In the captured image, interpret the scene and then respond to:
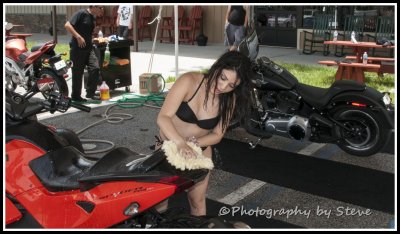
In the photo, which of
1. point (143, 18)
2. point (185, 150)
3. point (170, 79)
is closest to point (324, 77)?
point (170, 79)

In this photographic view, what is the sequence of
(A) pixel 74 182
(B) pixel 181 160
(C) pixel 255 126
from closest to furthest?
(B) pixel 181 160 → (A) pixel 74 182 → (C) pixel 255 126

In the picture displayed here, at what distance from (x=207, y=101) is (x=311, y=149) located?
322cm

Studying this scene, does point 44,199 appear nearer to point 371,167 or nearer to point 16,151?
point 16,151

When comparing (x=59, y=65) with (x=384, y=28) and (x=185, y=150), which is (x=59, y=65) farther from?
(x=384, y=28)

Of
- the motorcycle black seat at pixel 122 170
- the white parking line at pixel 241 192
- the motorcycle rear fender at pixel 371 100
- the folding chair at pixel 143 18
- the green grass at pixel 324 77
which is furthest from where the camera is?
the folding chair at pixel 143 18

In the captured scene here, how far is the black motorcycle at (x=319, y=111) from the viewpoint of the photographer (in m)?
5.30

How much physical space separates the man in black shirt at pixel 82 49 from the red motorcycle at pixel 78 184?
205 inches

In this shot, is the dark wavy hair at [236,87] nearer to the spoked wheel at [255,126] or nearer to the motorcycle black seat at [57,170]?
the motorcycle black seat at [57,170]

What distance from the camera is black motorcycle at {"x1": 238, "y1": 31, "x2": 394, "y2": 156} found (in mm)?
5297

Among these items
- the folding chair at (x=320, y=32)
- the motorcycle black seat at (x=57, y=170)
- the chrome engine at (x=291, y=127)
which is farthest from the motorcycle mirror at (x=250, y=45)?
the folding chair at (x=320, y=32)

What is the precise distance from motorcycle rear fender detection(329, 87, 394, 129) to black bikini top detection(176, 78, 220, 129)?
271cm

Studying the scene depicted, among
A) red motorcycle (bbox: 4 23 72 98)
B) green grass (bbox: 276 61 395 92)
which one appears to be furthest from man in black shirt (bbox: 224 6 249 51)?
red motorcycle (bbox: 4 23 72 98)

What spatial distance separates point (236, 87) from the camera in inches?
117

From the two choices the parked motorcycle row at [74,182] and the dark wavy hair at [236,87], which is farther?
the dark wavy hair at [236,87]
